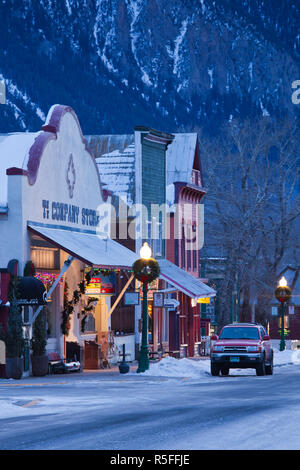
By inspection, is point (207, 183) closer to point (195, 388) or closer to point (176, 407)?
point (195, 388)

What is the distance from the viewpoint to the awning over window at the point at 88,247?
3483 centimetres

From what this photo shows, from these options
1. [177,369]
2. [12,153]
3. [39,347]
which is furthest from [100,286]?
[12,153]

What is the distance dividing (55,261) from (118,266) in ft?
7.52

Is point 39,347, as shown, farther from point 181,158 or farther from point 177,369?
point 181,158

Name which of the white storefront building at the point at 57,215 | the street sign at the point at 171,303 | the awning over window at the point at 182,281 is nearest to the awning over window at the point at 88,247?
the white storefront building at the point at 57,215

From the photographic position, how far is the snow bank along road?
16062 mm

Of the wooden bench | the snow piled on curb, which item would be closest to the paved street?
the snow piled on curb

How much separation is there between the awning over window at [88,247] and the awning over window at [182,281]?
5.54 m

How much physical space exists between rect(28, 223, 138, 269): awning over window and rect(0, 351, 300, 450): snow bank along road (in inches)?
151

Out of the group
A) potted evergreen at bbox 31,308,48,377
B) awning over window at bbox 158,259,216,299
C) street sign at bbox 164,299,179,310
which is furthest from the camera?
street sign at bbox 164,299,179,310

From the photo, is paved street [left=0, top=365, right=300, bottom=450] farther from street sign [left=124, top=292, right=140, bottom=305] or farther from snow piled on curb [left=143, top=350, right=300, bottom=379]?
street sign [left=124, top=292, right=140, bottom=305]

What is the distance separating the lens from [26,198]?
113ft

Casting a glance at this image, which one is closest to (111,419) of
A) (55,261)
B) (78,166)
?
(55,261)

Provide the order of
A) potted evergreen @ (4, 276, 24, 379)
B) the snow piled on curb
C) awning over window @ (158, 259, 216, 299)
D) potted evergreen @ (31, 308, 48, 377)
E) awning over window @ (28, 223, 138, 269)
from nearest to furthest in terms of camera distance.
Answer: potted evergreen @ (4, 276, 24, 379)
awning over window @ (28, 223, 138, 269)
potted evergreen @ (31, 308, 48, 377)
the snow piled on curb
awning over window @ (158, 259, 216, 299)
